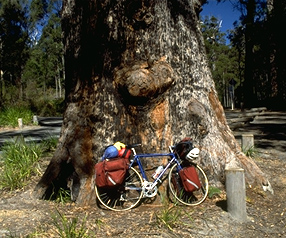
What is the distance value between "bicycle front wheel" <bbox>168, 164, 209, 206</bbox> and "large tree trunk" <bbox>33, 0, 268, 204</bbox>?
8.6 inches

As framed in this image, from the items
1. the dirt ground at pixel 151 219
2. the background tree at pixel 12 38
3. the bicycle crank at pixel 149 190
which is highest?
the background tree at pixel 12 38

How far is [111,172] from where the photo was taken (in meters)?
4.28

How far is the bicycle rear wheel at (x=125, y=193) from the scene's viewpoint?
4.61m

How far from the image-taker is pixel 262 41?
26.3 m

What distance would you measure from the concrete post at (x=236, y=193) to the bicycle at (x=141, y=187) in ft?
1.47

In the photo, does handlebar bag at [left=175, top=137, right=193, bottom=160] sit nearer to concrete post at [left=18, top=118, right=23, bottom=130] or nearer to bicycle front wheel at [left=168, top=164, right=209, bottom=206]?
bicycle front wheel at [left=168, top=164, right=209, bottom=206]

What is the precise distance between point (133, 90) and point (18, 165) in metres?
2.80

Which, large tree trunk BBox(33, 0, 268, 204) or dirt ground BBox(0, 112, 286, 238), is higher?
large tree trunk BBox(33, 0, 268, 204)

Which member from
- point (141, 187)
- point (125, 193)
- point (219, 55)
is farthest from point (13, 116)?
point (219, 55)

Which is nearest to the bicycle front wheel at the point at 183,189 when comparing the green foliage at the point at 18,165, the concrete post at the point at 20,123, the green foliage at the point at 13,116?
the green foliage at the point at 18,165

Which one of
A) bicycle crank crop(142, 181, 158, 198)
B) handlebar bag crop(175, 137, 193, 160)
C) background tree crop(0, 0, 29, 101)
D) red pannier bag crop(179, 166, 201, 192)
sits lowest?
bicycle crank crop(142, 181, 158, 198)

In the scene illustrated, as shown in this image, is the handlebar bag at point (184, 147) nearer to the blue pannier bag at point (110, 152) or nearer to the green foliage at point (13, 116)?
the blue pannier bag at point (110, 152)

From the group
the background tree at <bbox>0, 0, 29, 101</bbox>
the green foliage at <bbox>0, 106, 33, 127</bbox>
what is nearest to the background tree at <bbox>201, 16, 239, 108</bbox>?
the background tree at <bbox>0, 0, 29, 101</bbox>

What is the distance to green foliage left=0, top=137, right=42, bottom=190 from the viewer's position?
17.8ft
